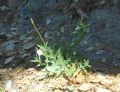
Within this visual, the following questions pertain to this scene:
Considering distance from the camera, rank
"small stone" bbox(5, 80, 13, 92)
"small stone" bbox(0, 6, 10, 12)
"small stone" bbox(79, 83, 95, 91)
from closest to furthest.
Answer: "small stone" bbox(79, 83, 95, 91), "small stone" bbox(5, 80, 13, 92), "small stone" bbox(0, 6, 10, 12)

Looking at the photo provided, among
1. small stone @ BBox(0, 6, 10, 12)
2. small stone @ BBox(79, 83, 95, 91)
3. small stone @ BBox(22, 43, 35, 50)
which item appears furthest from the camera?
small stone @ BBox(0, 6, 10, 12)

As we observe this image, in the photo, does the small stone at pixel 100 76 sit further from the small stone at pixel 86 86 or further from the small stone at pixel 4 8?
the small stone at pixel 4 8

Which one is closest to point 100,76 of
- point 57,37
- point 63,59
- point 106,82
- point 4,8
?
point 106,82

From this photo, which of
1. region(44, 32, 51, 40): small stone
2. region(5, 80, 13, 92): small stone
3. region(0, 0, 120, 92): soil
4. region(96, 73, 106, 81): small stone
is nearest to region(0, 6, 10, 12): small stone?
region(0, 0, 120, 92): soil

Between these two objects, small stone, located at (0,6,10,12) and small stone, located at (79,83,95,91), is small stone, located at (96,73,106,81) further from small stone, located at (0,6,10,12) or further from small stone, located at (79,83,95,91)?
small stone, located at (0,6,10,12)

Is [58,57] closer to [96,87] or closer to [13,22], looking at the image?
[96,87]

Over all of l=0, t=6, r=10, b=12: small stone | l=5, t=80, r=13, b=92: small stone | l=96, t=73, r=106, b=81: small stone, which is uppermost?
l=0, t=6, r=10, b=12: small stone

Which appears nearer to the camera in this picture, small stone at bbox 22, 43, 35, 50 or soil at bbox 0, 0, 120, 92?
soil at bbox 0, 0, 120, 92
